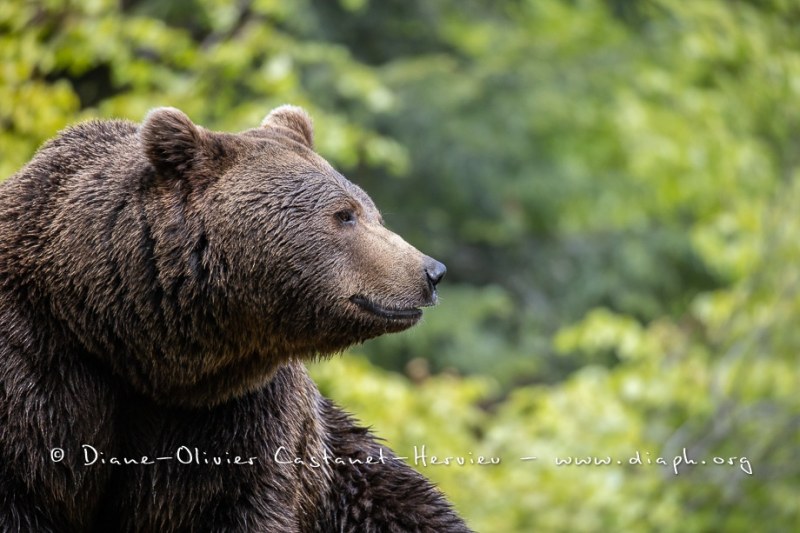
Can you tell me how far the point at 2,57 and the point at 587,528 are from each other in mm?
6101

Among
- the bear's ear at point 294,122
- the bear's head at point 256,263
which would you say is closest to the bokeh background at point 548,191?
the bear's ear at point 294,122

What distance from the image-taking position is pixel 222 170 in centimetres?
405

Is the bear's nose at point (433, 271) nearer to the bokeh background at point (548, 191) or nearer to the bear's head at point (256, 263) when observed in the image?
the bear's head at point (256, 263)

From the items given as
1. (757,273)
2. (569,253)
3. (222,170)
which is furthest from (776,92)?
(222,170)

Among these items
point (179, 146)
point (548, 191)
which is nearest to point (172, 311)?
point (179, 146)

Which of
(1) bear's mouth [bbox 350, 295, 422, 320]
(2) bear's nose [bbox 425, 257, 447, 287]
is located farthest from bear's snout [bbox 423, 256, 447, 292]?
(1) bear's mouth [bbox 350, 295, 422, 320]

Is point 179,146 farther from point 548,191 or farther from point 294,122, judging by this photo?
point 548,191

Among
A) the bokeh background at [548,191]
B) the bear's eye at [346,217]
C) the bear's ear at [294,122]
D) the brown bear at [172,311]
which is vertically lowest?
the brown bear at [172,311]

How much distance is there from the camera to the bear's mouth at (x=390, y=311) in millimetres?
4035

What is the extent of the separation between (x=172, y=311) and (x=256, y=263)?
0.33m

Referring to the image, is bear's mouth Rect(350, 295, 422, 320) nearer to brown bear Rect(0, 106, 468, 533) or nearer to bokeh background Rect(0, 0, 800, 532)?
brown bear Rect(0, 106, 468, 533)

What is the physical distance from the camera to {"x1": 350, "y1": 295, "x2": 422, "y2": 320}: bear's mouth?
404 centimetres

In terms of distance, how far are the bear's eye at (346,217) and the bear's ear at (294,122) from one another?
385 mm

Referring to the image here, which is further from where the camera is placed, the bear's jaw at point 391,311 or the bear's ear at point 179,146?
the bear's jaw at point 391,311
